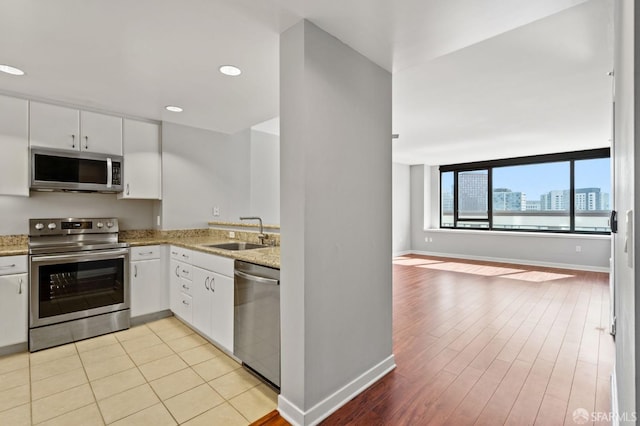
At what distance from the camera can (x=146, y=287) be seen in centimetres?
335

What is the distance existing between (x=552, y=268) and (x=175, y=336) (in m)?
7.14

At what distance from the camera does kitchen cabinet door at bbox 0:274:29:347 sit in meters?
2.59

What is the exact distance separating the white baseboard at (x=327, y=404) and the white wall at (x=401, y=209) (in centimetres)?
601

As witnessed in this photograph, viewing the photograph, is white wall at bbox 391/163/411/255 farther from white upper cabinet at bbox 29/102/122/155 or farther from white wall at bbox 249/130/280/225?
white upper cabinet at bbox 29/102/122/155

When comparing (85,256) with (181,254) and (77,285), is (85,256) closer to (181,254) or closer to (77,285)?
(77,285)

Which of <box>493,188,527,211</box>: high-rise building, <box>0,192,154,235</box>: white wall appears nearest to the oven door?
<box>0,192,154,235</box>: white wall

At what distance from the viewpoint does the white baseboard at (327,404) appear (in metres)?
1.74

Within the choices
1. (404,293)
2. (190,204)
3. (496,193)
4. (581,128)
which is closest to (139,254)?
(190,204)

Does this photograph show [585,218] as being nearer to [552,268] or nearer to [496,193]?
[552,268]

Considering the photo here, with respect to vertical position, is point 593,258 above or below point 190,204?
below

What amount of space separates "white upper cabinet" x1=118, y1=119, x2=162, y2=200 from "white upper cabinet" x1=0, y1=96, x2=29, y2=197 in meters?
0.83

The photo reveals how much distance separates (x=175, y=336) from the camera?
300 centimetres

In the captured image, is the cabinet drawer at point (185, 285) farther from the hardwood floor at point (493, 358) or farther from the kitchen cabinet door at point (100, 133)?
the hardwood floor at point (493, 358)

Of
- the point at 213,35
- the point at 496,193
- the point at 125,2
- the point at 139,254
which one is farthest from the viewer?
the point at 496,193
